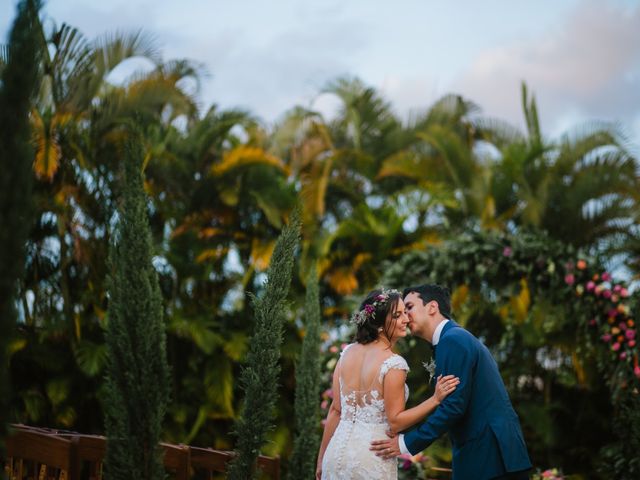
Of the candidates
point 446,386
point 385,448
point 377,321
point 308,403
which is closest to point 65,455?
point 385,448

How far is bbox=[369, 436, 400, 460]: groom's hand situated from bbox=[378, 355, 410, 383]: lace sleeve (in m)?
0.36

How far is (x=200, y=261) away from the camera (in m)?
12.3

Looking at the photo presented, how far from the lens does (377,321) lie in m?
4.53

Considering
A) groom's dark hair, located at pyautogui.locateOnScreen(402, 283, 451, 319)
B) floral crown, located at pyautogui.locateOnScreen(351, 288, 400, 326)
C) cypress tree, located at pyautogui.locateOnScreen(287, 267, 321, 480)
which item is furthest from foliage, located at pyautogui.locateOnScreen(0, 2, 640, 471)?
floral crown, located at pyautogui.locateOnScreen(351, 288, 400, 326)

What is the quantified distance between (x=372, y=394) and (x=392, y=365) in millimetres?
214

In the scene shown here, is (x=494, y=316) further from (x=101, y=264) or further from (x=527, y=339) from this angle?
(x=101, y=264)

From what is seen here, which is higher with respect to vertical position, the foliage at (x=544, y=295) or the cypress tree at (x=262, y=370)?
the foliage at (x=544, y=295)

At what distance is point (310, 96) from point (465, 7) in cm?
371

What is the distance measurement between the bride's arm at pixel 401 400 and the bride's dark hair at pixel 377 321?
10.7 inches

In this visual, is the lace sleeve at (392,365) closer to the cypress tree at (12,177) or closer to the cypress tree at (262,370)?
the cypress tree at (262,370)

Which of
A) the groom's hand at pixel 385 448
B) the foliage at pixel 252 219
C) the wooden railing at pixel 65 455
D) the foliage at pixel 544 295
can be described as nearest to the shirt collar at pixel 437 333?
the groom's hand at pixel 385 448

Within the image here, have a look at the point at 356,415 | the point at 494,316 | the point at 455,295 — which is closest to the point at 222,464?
the point at 356,415

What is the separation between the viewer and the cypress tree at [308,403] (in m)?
6.85

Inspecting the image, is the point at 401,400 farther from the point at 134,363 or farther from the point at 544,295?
the point at 544,295
